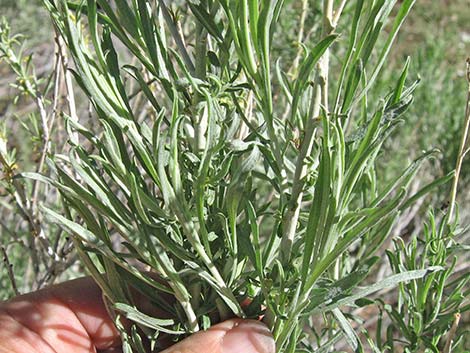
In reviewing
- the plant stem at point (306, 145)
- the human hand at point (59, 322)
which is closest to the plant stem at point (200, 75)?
the plant stem at point (306, 145)

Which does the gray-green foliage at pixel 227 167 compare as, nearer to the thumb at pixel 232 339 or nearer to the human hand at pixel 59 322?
the thumb at pixel 232 339

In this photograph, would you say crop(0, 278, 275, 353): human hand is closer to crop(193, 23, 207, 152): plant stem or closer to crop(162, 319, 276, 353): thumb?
crop(162, 319, 276, 353): thumb

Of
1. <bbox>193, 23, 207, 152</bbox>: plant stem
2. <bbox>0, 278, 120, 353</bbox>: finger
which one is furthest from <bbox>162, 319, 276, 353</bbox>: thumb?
<bbox>0, 278, 120, 353</bbox>: finger

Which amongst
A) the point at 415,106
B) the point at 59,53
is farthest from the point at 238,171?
the point at 415,106

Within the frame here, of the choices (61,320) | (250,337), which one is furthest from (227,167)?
(61,320)

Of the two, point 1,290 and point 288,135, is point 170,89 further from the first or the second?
point 1,290

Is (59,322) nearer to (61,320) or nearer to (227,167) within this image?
(61,320)
